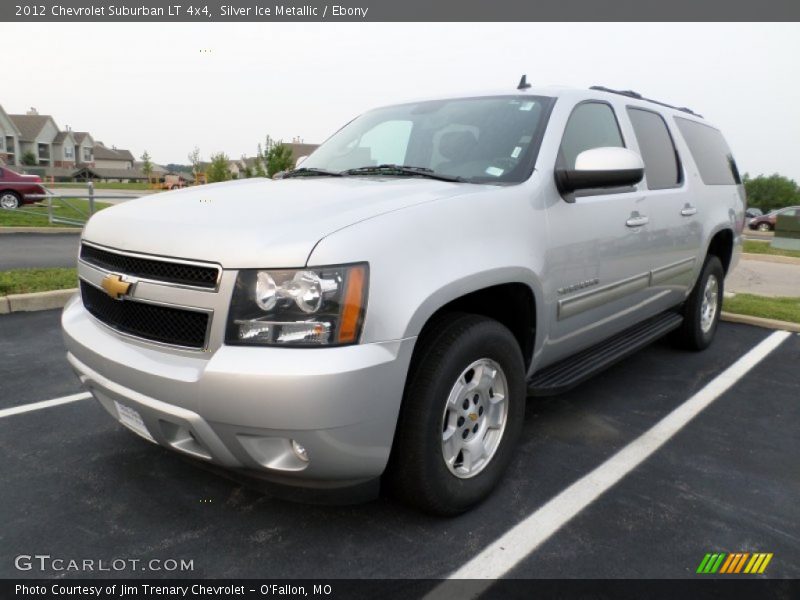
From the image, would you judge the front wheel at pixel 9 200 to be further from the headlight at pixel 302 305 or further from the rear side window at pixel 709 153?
the headlight at pixel 302 305

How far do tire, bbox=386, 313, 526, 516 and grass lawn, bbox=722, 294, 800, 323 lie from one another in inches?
200

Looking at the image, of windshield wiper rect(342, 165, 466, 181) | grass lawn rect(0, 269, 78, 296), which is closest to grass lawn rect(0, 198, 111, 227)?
grass lawn rect(0, 269, 78, 296)

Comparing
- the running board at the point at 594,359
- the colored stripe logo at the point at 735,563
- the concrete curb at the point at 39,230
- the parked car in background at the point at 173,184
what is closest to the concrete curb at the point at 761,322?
the running board at the point at 594,359

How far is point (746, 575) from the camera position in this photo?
233 cm

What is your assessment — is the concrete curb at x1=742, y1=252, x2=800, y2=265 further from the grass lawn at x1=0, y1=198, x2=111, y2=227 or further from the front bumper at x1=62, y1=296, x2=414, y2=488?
the grass lawn at x1=0, y1=198, x2=111, y2=227

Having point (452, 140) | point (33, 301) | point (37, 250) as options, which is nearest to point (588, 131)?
point (452, 140)

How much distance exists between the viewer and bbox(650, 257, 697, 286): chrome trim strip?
405cm

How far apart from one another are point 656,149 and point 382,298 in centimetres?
298

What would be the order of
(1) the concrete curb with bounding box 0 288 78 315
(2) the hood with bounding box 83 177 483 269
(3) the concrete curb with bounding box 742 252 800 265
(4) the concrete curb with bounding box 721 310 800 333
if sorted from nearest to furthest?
(2) the hood with bounding box 83 177 483 269 → (1) the concrete curb with bounding box 0 288 78 315 → (4) the concrete curb with bounding box 721 310 800 333 → (3) the concrete curb with bounding box 742 252 800 265

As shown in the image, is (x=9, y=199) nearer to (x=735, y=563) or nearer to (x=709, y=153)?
(x=709, y=153)

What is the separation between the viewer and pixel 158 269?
2.28 metres

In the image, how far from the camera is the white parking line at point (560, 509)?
2252mm
